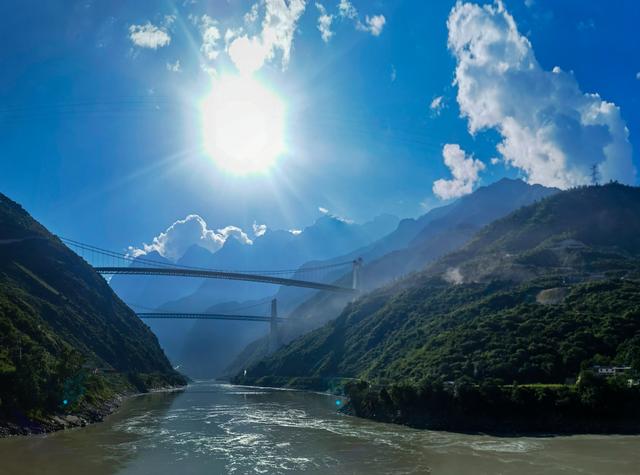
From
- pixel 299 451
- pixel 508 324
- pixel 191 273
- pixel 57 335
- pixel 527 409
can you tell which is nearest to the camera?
pixel 299 451

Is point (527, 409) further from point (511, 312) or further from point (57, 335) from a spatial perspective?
point (57, 335)

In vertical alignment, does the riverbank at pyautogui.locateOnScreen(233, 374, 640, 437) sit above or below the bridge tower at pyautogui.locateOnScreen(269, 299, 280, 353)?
below

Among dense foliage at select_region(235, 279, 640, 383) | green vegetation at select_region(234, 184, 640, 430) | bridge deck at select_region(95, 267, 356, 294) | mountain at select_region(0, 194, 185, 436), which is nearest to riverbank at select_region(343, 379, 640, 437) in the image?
green vegetation at select_region(234, 184, 640, 430)

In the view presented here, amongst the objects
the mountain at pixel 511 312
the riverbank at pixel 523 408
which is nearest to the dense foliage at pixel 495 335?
the mountain at pixel 511 312

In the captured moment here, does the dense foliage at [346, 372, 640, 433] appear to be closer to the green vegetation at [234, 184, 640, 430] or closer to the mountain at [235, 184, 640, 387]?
the green vegetation at [234, 184, 640, 430]

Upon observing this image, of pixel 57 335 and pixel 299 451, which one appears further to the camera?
pixel 57 335

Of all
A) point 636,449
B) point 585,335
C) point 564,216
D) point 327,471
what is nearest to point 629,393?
point 636,449

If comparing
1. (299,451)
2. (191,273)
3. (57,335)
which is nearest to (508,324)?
(299,451)
